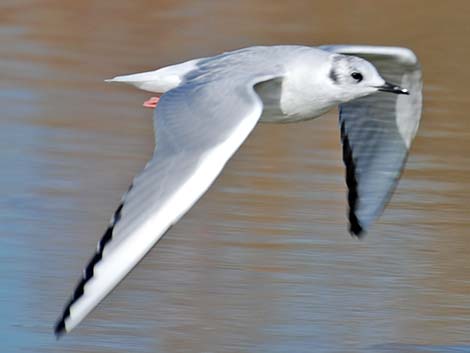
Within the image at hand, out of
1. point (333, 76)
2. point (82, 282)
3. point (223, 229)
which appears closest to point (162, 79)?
point (333, 76)

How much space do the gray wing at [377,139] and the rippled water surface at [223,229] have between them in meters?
0.33

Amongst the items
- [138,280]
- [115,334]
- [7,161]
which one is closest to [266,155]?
[7,161]

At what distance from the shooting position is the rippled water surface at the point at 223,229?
641 centimetres

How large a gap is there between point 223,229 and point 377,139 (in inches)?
36.8

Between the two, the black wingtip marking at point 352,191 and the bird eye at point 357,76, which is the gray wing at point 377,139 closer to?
the black wingtip marking at point 352,191

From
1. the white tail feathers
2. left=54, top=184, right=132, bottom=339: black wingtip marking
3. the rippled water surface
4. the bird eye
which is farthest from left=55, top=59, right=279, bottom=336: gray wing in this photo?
the rippled water surface

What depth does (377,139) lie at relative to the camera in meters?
7.03

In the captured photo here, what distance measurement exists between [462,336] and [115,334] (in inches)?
51.4

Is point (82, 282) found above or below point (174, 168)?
below

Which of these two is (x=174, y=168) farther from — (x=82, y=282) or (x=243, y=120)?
(x=82, y=282)

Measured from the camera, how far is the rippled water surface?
21.0 ft

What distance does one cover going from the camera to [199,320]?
645 cm

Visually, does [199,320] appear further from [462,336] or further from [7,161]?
[7,161]

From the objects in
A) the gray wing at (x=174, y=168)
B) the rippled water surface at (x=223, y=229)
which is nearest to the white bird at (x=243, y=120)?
the gray wing at (x=174, y=168)
